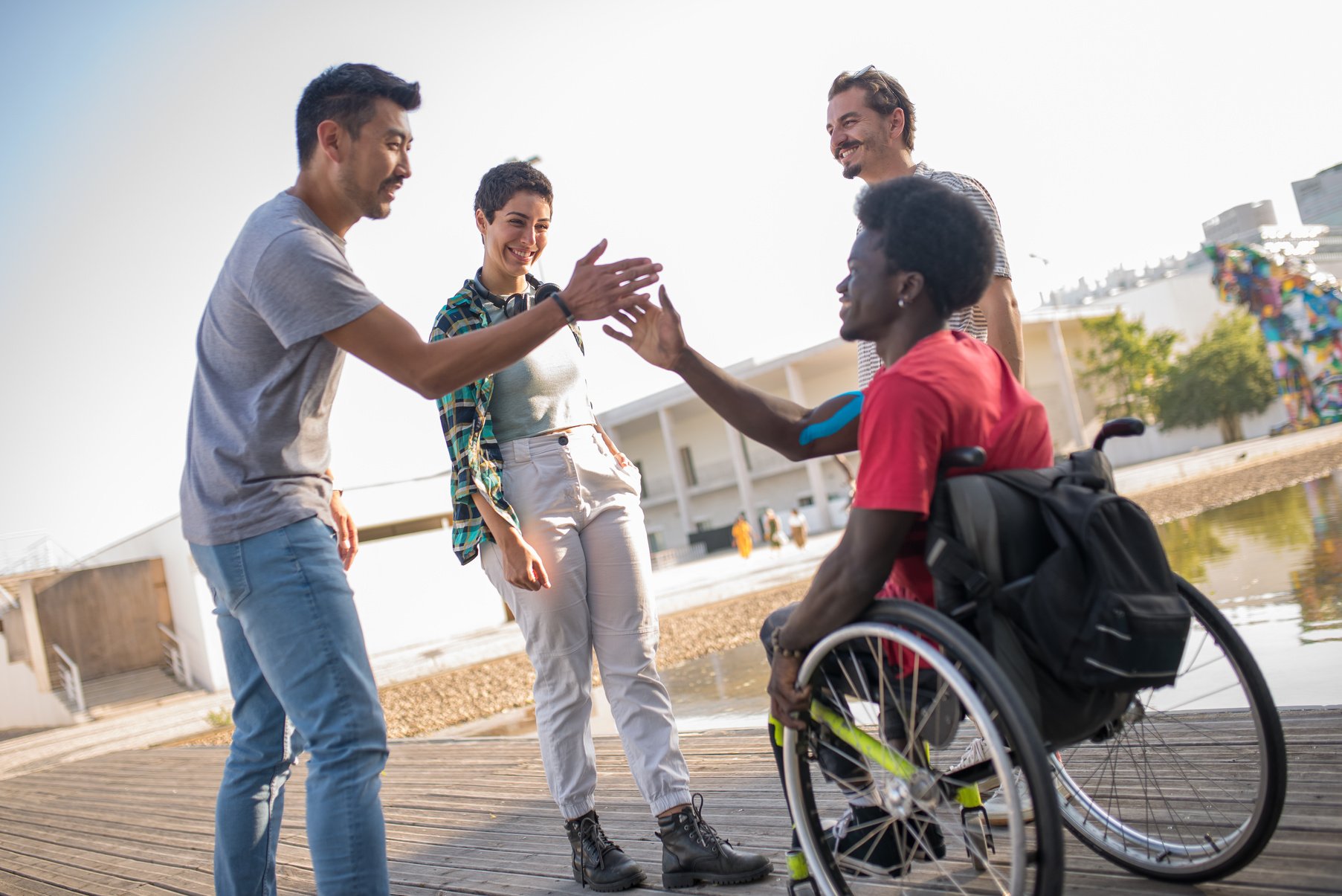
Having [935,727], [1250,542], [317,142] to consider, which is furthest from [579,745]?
[1250,542]

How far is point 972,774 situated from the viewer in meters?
1.81

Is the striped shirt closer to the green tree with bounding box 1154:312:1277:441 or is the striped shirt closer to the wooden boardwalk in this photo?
the wooden boardwalk

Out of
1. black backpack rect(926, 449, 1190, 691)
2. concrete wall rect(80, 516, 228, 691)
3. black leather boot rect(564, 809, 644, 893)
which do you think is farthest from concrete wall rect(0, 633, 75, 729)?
black backpack rect(926, 449, 1190, 691)

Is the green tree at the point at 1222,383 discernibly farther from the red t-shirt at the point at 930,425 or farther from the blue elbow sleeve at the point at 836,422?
the red t-shirt at the point at 930,425

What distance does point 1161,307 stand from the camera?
53.1 metres

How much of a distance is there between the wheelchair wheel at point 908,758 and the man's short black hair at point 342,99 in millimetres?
1470

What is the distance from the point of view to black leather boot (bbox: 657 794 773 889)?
7.99 feet

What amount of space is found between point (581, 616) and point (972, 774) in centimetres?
122

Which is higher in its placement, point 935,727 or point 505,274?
point 505,274

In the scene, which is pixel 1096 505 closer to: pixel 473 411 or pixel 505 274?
pixel 473 411

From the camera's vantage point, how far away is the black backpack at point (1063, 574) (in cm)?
158

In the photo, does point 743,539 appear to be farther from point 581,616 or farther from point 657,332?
point 657,332

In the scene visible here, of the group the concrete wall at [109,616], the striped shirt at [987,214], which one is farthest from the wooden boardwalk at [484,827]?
the concrete wall at [109,616]

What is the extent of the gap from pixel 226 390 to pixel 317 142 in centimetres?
57
